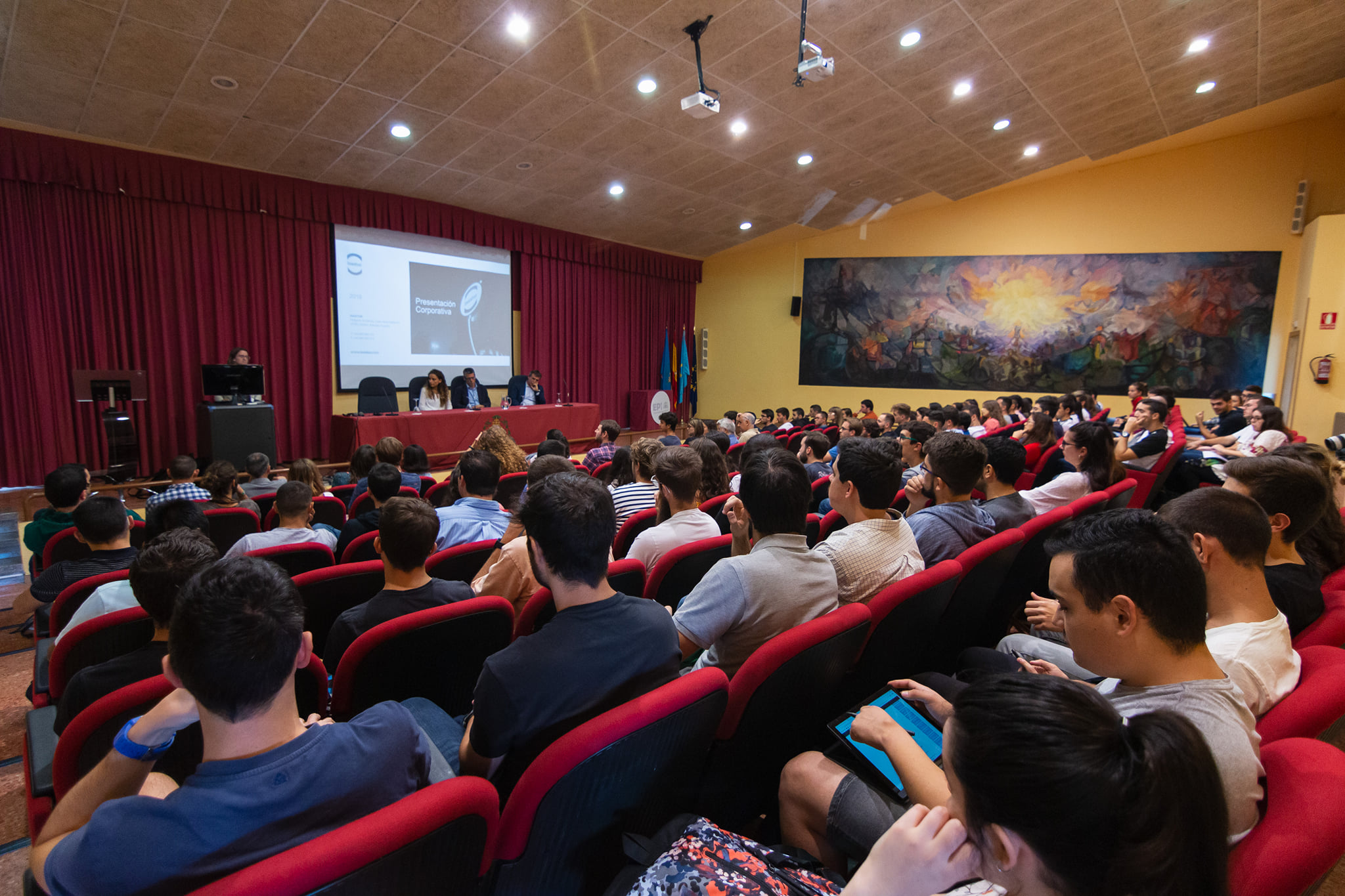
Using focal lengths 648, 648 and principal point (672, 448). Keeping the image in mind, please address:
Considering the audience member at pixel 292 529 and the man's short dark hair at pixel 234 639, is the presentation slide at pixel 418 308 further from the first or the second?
the man's short dark hair at pixel 234 639

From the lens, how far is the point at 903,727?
1.24 m

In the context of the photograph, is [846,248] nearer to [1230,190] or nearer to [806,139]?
[806,139]

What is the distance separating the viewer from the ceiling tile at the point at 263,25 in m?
4.69

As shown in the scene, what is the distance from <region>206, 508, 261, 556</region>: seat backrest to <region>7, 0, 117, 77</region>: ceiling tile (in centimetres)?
399

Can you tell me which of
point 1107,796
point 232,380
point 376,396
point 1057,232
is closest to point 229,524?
point 1107,796

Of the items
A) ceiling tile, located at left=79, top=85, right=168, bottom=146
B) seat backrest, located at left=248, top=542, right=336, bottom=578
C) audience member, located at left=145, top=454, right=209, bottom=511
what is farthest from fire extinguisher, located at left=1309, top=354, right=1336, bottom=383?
ceiling tile, located at left=79, top=85, right=168, bottom=146

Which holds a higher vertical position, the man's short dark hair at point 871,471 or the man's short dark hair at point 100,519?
the man's short dark hair at point 871,471

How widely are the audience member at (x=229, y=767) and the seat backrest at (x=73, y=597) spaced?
4.46 ft

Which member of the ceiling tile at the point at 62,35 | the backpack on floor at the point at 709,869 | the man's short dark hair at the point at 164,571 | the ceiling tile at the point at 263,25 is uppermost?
the ceiling tile at the point at 263,25

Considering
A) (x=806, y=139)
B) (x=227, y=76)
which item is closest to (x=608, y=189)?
(x=806, y=139)

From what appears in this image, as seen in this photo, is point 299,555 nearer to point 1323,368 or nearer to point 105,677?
point 105,677

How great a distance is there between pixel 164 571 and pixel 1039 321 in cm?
1242

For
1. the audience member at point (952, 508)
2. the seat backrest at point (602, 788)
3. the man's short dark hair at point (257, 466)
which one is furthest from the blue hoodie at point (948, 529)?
the man's short dark hair at point (257, 466)

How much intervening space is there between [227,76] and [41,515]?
13.6 ft
